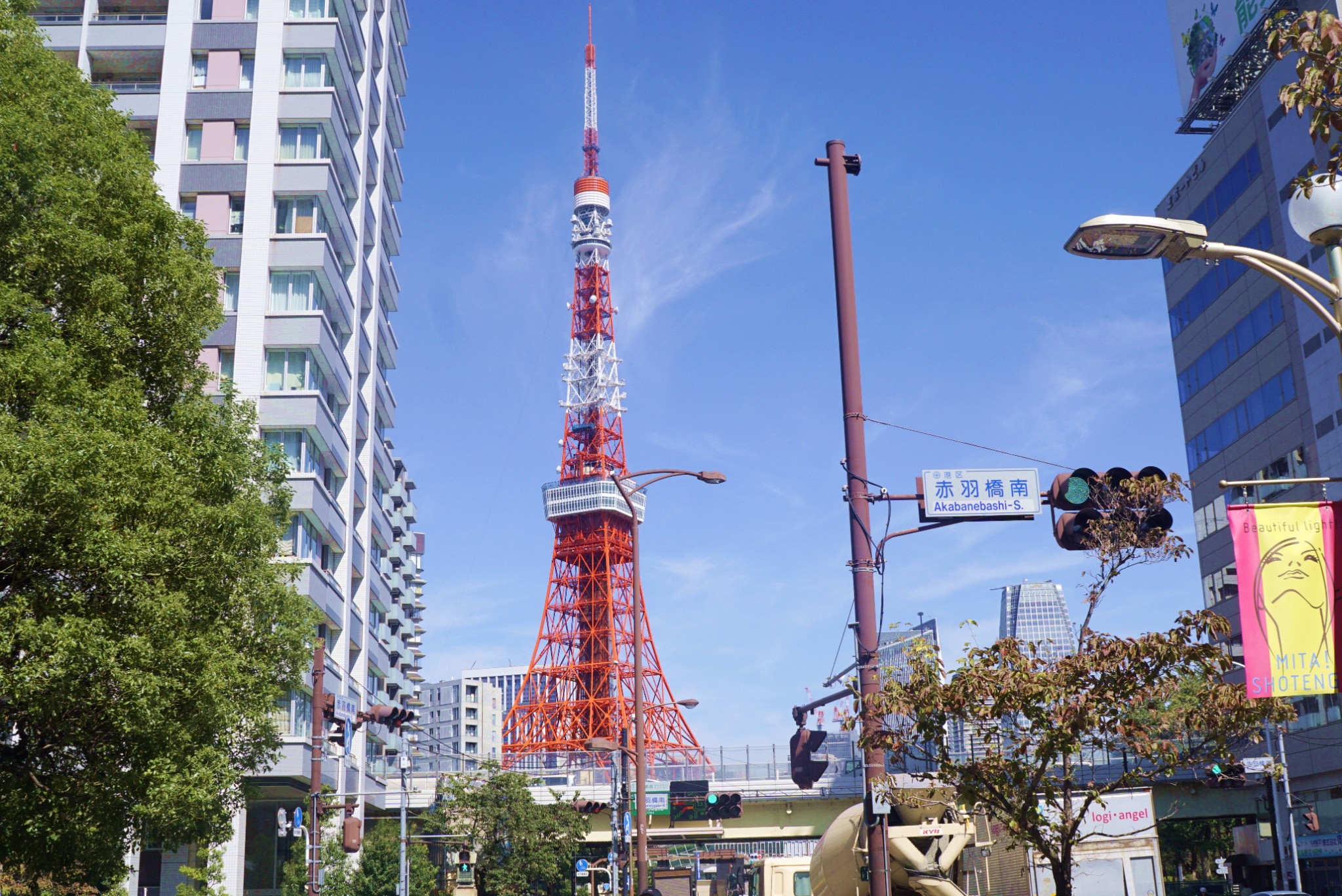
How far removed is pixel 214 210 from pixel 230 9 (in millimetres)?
8945

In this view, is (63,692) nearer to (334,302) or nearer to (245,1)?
(334,302)

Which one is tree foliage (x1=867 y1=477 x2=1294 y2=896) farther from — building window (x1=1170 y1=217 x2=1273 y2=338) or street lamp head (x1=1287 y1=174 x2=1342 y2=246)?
building window (x1=1170 y1=217 x2=1273 y2=338)

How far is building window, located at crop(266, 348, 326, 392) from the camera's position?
48.1 m

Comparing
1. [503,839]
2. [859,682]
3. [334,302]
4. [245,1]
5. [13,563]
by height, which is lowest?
[503,839]

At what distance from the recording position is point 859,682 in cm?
1441

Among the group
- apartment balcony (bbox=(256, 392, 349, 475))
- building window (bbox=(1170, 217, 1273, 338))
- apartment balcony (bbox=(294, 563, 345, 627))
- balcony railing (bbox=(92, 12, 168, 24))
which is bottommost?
apartment balcony (bbox=(294, 563, 345, 627))

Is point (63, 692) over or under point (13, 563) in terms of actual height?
under

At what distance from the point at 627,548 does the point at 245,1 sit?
74.5 meters

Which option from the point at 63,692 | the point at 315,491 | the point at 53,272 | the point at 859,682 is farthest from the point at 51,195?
the point at 315,491

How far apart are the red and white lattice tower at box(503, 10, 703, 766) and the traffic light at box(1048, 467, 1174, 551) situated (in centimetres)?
8785

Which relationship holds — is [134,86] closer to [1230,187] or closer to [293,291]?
[293,291]

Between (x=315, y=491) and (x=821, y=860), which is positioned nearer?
(x=821, y=860)

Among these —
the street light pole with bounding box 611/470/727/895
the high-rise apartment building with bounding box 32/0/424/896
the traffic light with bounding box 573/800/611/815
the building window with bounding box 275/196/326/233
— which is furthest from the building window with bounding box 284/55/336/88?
the traffic light with bounding box 573/800/611/815

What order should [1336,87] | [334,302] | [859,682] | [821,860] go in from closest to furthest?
1. [1336,87]
2. [859,682]
3. [821,860]
4. [334,302]
